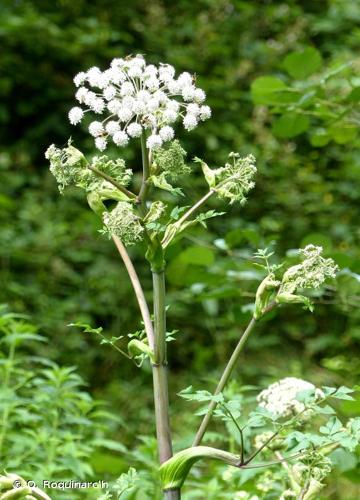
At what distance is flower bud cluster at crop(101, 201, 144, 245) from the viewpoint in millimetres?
890

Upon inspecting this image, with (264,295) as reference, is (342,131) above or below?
above

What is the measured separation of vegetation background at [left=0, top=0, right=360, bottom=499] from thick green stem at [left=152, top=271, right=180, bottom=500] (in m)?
2.39

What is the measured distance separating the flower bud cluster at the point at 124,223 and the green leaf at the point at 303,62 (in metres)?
1.14

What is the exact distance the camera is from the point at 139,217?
2.99 feet

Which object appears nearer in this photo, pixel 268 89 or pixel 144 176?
pixel 144 176

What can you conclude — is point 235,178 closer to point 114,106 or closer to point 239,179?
point 239,179

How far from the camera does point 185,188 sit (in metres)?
3.84

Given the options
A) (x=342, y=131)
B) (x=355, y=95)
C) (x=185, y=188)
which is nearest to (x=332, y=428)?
(x=355, y=95)

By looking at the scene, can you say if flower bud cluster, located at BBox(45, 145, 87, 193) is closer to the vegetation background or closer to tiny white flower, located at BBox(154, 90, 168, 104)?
tiny white flower, located at BBox(154, 90, 168, 104)

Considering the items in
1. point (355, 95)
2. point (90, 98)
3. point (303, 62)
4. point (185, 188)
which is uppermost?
point (185, 188)

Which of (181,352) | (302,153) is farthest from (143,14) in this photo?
(181,352)

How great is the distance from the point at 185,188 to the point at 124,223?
2.96 m

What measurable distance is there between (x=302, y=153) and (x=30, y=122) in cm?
145

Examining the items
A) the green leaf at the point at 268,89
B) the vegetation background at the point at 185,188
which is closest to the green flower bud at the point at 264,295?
the green leaf at the point at 268,89
